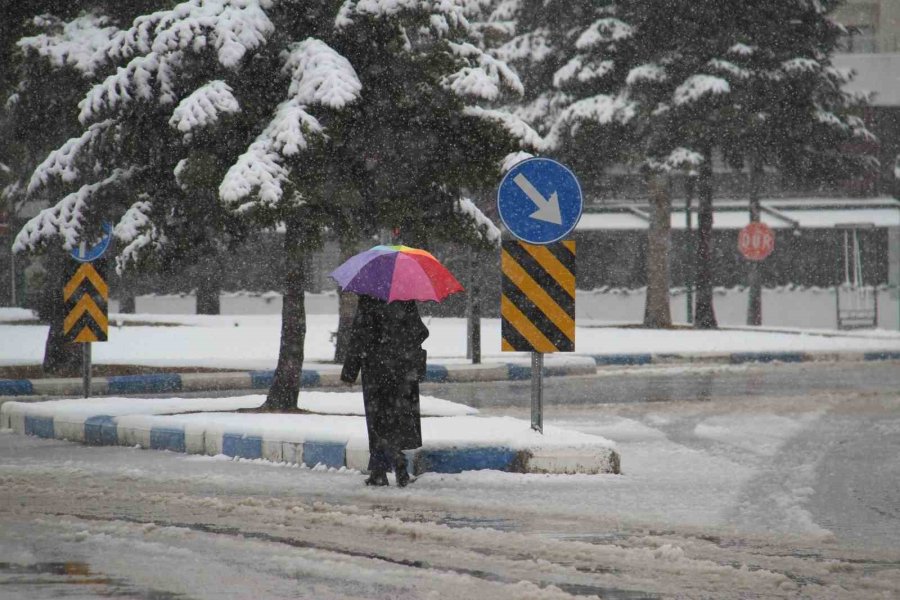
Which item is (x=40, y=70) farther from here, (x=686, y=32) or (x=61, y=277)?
(x=686, y=32)

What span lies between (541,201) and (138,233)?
13.8 ft

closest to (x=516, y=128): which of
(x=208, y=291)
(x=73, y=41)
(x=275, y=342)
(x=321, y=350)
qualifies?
(x=73, y=41)

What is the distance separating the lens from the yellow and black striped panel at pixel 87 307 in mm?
15078

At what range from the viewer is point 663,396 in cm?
1758

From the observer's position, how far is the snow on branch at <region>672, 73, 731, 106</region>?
31.6 meters

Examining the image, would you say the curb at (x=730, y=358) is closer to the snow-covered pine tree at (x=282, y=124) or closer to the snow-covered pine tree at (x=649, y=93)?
the snow-covered pine tree at (x=649, y=93)

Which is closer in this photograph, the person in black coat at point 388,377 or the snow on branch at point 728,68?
the person in black coat at point 388,377

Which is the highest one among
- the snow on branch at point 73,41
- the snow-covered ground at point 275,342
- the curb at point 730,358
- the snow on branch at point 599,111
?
the snow on branch at point 599,111

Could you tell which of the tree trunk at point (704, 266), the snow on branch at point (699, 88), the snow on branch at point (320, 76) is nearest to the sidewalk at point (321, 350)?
the tree trunk at point (704, 266)

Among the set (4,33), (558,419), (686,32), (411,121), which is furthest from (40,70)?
(686,32)

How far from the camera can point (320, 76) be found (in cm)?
1245

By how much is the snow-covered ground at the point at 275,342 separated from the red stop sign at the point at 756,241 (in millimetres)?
2173

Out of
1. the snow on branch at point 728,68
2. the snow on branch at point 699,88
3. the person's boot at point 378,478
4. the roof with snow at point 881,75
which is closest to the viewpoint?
the person's boot at point 378,478

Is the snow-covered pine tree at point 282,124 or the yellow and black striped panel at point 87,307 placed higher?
the snow-covered pine tree at point 282,124
